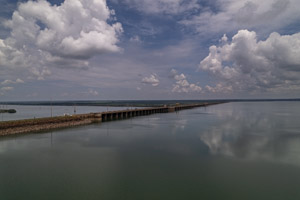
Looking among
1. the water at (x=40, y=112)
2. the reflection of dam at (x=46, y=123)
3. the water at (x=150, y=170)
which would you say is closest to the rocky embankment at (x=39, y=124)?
the reflection of dam at (x=46, y=123)

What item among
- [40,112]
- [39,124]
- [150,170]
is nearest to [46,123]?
[39,124]

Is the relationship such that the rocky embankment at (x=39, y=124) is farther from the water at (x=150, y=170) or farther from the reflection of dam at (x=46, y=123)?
the water at (x=150, y=170)

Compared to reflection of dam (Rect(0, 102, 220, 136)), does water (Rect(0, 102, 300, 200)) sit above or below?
below

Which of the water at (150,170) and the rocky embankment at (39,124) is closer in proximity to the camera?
the water at (150,170)

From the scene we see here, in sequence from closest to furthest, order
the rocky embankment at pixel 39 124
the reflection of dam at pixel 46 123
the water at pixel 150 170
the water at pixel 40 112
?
the water at pixel 150 170, the rocky embankment at pixel 39 124, the reflection of dam at pixel 46 123, the water at pixel 40 112

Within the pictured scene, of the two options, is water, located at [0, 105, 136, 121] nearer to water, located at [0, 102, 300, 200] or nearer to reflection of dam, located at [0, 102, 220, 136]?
reflection of dam, located at [0, 102, 220, 136]

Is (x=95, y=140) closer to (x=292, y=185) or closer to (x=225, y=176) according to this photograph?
(x=225, y=176)

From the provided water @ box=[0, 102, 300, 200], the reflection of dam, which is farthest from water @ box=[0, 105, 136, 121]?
water @ box=[0, 102, 300, 200]

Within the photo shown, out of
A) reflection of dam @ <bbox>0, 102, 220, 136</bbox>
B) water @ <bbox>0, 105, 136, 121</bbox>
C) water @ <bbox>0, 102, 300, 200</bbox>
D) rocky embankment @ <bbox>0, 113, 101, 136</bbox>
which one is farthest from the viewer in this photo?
water @ <bbox>0, 105, 136, 121</bbox>

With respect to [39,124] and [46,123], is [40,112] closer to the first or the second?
[46,123]

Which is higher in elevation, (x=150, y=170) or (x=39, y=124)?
(x=39, y=124)

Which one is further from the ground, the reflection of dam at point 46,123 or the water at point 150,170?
the reflection of dam at point 46,123

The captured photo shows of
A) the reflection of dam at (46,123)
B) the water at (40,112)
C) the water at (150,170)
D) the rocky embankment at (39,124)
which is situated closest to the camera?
the water at (150,170)

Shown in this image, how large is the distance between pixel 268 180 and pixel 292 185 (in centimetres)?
167
